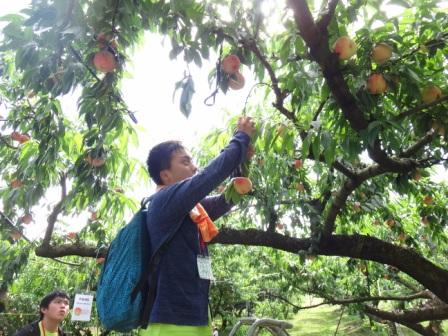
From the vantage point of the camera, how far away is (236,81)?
1.72 metres

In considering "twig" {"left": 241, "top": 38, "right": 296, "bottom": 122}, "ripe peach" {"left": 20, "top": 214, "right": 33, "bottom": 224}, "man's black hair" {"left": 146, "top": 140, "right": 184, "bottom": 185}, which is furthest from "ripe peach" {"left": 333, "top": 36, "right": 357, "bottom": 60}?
"ripe peach" {"left": 20, "top": 214, "right": 33, "bottom": 224}

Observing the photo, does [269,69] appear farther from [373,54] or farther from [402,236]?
[402,236]

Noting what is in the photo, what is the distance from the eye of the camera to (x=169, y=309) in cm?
→ 129

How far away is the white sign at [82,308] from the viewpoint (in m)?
3.58

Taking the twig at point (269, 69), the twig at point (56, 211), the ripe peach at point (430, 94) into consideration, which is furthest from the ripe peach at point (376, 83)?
the twig at point (56, 211)

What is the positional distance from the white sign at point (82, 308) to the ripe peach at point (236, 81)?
2.72 metres

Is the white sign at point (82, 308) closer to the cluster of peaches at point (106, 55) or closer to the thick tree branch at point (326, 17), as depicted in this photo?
the cluster of peaches at point (106, 55)

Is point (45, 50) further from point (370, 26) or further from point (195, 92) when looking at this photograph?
point (370, 26)

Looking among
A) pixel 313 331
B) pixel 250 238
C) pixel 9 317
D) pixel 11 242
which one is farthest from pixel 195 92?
pixel 313 331

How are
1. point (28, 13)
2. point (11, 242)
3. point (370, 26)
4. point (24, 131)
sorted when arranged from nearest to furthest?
point (28, 13) < point (370, 26) < point (24, 131) < point (11, 242)

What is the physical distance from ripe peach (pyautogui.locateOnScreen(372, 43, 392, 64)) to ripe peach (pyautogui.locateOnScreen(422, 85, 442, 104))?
1.00ft

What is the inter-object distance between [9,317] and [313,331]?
27.6ft

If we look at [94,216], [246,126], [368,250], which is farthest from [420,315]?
[246,126]

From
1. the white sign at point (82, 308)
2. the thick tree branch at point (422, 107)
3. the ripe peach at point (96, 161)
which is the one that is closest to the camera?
the thick tree branch at point (422, 107)
